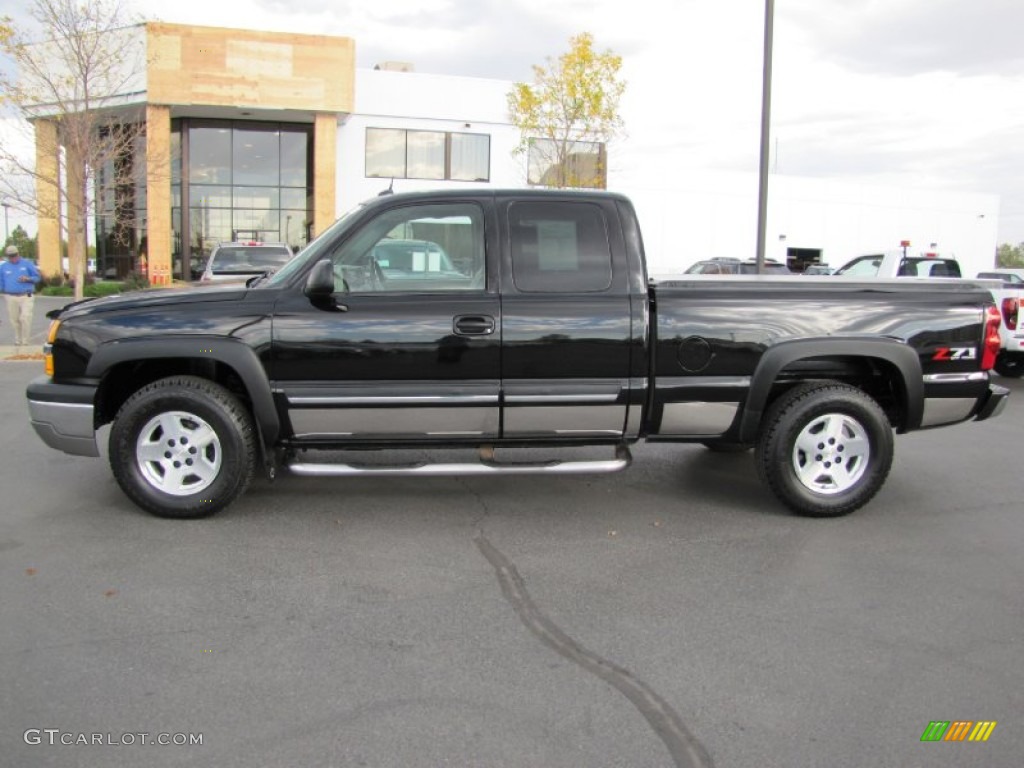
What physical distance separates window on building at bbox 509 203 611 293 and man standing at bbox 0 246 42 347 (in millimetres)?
11372

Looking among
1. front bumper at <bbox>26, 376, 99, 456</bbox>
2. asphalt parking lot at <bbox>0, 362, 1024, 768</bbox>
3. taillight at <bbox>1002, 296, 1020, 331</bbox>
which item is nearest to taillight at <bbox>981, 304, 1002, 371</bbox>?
asphalt parking lot at <bbox>0, 362, 1024, 768</bbox>

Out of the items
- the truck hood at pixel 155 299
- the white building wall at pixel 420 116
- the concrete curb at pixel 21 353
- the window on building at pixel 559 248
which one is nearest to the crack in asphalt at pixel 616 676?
the window on building at pixel 559 248

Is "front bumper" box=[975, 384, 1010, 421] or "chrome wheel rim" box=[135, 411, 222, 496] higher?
"front bumper" box=[975, 384, 1010, 421]

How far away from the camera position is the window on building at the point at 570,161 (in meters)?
25.0

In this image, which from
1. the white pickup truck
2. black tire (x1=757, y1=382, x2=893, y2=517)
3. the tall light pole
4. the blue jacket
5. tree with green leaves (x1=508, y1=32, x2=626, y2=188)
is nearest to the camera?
black tire (x1=757, y1=382, x2=893, y2=517)

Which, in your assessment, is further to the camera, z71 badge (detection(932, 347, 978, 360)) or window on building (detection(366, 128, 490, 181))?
window on building (detection(366, 128, 490, 181))

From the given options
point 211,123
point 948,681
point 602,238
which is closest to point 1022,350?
point 602,238

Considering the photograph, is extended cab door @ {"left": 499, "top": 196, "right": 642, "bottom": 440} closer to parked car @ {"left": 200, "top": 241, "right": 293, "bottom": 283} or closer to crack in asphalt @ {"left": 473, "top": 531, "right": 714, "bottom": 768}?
crack in asphalt @ {"left": 473, "top": 531, "right": 714, "bottom": 768}

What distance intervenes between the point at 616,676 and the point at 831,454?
8.77 ft

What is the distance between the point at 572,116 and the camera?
23547 millimetres

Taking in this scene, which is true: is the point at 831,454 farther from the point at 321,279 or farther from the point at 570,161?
the point at 570,161

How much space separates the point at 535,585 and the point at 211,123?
31.3 meters

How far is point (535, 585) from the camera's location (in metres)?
4.22

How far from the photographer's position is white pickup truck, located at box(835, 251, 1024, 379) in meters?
10.9
